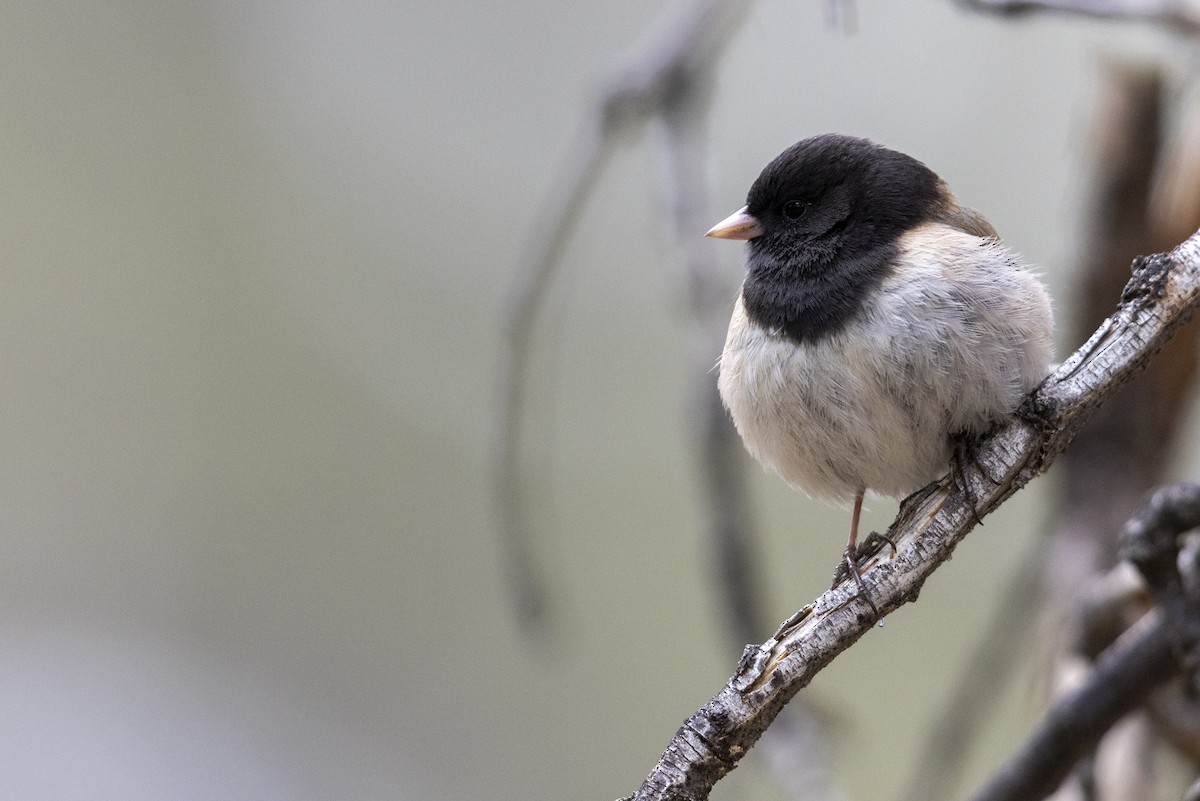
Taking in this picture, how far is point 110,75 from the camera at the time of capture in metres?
4.82

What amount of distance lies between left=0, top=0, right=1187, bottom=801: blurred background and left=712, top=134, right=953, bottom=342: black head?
238 cm

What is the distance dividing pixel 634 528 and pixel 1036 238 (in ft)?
7.11

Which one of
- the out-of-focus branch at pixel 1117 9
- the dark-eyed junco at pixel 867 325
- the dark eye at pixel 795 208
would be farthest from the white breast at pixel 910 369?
the out-of-focus branch at pixel 1117 9

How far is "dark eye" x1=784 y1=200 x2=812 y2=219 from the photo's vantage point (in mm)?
1756

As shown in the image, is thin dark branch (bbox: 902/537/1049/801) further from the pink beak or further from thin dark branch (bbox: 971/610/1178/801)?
the pink beak

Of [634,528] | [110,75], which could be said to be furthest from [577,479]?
[110,75]

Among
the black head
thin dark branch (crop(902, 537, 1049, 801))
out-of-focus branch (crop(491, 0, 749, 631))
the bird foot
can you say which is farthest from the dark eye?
thin dark branch (crop(902, 537, 1049, 801))

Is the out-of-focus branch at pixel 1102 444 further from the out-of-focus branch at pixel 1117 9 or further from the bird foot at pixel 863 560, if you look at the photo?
the bird foot at pixel 863 560

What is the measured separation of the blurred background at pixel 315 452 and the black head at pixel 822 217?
7.80 feet

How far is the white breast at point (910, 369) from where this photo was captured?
1438mm

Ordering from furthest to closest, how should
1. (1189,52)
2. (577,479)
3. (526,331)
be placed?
1. (577,479)
2. (1189,52)
3. (526,331)

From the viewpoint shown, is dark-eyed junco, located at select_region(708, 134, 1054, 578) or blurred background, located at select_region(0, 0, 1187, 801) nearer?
dark-eyed junco, located at select_region(708, 134, 1054, 578)

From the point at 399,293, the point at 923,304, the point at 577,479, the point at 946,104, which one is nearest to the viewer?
the point at 923,304

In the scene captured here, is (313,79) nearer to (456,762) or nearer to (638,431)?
(638,431)
